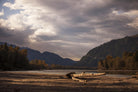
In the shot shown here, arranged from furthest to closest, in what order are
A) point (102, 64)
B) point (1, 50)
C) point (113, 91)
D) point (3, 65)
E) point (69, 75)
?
point (102, 64) → point (1, 50) → point (3, 65) → point (69, 75) → point (113, 91)

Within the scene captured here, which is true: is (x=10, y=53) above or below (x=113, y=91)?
above

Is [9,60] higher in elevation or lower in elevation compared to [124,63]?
higher

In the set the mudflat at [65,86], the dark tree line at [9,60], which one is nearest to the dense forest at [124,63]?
the dark tree line at [9,60]

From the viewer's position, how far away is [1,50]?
132625mm

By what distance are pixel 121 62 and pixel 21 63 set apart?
113 metres

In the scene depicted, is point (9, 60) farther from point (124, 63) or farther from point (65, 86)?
point (65, 86)

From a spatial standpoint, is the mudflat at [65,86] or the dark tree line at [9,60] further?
the dark tree line at [9,60]

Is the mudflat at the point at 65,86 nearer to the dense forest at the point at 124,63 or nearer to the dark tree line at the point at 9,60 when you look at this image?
the dark tree line at the point at 9,60

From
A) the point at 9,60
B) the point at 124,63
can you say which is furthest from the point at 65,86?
the point at 124,63

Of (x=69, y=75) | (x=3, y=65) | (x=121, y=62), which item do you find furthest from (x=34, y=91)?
(x=121, y=62)

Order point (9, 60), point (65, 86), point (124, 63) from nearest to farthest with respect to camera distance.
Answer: point (65, 86) → point (9, 60) → point (124, 63)

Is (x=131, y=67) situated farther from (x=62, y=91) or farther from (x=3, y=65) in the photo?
(x=62, y=91)

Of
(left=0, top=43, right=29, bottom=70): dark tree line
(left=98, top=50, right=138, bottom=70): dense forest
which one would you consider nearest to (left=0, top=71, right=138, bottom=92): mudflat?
(left=0, top=43, right=29, bottom=70): dark tree line

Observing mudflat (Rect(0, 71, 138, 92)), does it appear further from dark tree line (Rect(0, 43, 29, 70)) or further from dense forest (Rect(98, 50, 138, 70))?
dense forest (Rect(98, 50, 138, 70))
